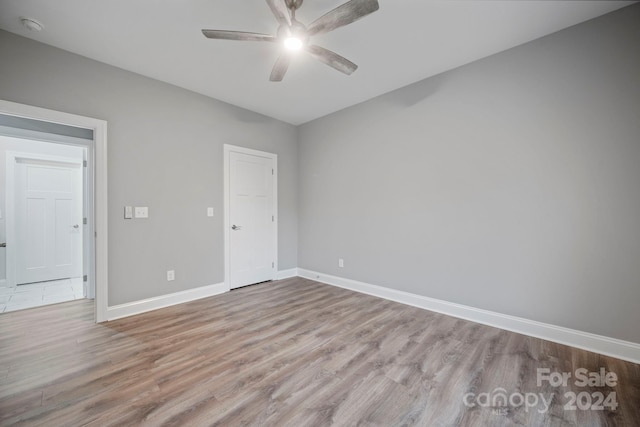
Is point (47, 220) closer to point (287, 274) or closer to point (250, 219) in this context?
point (250, 219)

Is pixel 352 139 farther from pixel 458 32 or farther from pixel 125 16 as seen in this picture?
pixel 125 16

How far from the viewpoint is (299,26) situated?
1840mm

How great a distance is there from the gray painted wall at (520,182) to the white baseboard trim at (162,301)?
2191mm

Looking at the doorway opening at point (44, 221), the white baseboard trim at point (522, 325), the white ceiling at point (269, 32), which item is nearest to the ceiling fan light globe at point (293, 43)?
the white ceiling at point (269, 32)

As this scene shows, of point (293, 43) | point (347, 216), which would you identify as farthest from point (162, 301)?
point (293, 43)

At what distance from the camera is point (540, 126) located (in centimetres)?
235

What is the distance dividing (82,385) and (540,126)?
14.2ft

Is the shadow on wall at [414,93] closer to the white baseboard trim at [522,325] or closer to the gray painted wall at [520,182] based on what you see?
the gray painted wall at [520,182]

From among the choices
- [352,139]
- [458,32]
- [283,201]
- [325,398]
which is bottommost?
[325,398]

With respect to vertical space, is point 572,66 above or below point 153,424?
above

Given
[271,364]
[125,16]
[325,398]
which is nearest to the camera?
[325,398]

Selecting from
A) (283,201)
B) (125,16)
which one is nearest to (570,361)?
(283,201)

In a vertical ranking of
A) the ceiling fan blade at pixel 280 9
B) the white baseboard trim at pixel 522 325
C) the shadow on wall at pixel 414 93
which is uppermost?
the shadow on wall at pixel 414 93

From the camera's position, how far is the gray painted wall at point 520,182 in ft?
6.67
